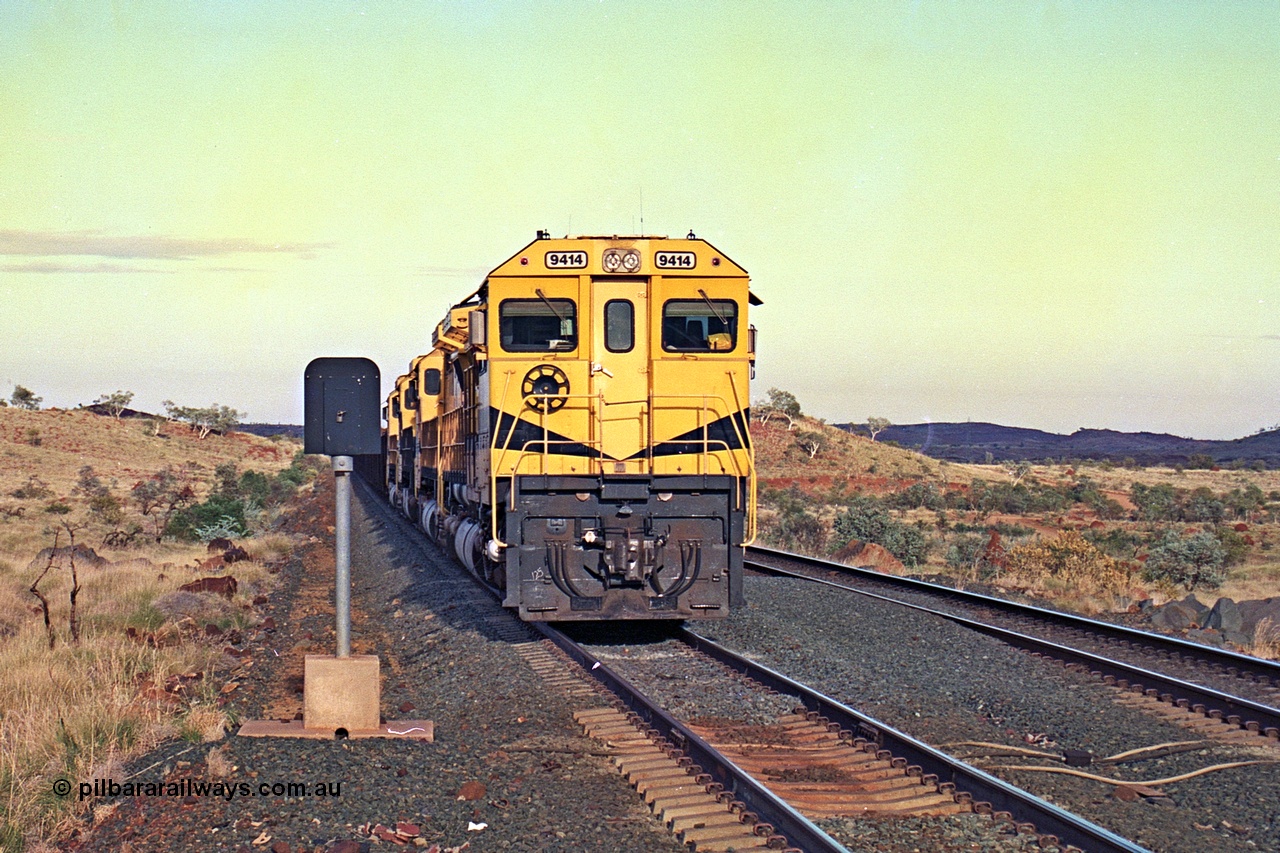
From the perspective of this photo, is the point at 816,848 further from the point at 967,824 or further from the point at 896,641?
the point at 896,641

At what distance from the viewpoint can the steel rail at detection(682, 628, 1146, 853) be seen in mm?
5883

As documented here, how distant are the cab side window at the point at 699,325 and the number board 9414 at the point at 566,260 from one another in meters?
0.95

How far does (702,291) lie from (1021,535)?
79.8ft

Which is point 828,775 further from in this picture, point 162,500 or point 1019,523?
point 162,500

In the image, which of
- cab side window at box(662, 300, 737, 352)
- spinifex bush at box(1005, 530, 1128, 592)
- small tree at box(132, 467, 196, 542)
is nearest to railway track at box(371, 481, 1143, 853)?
cab side window at box(662, 300, 737, 352)

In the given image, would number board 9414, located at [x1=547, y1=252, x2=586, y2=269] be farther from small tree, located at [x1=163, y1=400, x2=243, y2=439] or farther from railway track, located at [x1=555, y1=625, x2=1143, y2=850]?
small tree, located at [x1=163, y1=400, x2=243, y2=439]

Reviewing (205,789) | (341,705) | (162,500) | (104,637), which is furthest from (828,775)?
(162,500)

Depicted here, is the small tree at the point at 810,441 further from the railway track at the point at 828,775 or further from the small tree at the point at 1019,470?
the railway track at the point at 828,775

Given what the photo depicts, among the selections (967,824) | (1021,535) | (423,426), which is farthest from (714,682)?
(1021,535)

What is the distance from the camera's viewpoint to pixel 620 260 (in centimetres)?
1194

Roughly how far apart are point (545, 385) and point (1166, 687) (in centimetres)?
629

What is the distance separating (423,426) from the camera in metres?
23.0

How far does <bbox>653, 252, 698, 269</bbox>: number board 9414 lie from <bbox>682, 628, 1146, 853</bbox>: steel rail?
437 cm

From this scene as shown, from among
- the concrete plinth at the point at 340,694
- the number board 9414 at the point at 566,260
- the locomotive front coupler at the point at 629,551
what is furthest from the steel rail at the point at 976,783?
the number board 9414 at the point at 566,260
